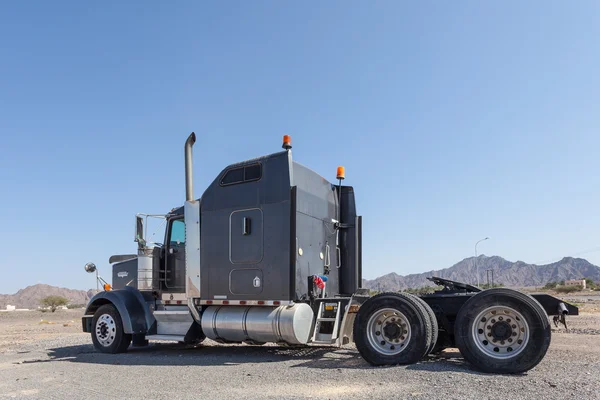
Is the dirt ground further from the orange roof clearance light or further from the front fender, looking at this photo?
the orange roof clearance light

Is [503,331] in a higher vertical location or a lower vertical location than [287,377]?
higher

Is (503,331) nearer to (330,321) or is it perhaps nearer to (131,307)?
(330,321)

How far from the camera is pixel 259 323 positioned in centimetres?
996

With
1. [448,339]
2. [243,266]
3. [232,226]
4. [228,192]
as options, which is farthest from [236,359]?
[448,339]

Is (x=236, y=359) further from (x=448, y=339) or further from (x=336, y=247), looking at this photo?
(x=448, y=339)

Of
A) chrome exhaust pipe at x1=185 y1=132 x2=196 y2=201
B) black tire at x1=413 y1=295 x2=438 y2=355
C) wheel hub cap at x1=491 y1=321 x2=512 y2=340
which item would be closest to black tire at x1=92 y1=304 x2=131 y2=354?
chrome exhaust pipe at x1=185 y1=132 x2=196 y2=201

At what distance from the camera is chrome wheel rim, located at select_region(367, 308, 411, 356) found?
28.4 feet

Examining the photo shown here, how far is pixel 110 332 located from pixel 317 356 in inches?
187

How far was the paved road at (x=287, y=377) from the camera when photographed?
6.50m

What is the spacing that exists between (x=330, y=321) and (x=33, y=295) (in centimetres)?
11880

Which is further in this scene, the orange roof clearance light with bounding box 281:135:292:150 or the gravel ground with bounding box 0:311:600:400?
the orange roof clearance light with bounding box 281:135:292:150

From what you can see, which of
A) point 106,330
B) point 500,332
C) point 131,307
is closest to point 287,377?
point 500,332

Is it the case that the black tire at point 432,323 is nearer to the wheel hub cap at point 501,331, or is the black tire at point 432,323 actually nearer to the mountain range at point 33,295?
the wheel hub cap at point 501,331

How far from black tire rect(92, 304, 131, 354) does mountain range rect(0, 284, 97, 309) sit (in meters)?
93.7
